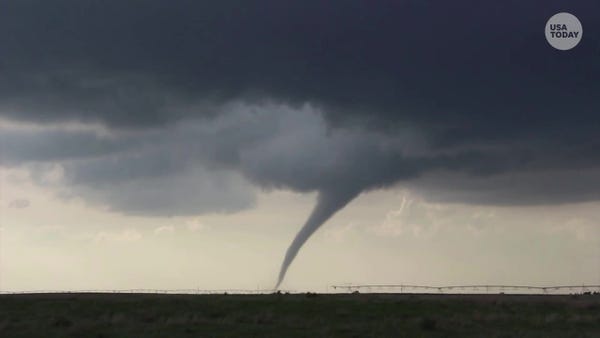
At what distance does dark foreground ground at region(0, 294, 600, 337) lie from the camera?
49125mm

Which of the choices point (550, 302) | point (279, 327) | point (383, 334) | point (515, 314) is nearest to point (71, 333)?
point (279, 327)

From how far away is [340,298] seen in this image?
2813 inches

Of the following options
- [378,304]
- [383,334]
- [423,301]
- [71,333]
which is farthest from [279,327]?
[423,301]

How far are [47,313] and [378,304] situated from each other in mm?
23558

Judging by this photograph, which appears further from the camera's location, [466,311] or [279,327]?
[466,311]

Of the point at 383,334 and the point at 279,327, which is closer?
the point at 383,334

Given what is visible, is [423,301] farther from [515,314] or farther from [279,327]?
[279,327]

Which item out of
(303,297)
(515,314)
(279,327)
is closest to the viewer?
(279,327)

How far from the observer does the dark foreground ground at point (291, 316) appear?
161ft

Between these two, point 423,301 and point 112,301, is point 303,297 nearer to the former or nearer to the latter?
point 423,301

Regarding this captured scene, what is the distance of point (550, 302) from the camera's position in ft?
228

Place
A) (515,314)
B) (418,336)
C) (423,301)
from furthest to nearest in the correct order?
1. (423,301)
2. (515,314)
3. (418,336)

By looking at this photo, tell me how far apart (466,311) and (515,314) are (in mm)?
3685

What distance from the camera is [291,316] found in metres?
56.6
